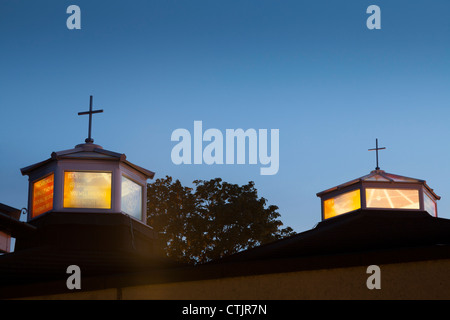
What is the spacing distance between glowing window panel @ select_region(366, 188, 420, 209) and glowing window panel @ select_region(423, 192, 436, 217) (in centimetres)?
61

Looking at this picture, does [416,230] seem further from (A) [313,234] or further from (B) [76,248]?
(B) [76,248]

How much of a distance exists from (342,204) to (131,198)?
23.6ft

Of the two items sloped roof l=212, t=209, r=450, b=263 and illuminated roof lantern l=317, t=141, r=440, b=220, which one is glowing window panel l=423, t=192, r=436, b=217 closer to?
illuminated roof lantern l=317, t=141, r=440, b=220

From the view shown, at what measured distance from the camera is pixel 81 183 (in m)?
21.3

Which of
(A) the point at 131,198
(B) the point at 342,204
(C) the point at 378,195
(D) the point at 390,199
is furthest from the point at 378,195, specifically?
(A) the point at 131,198

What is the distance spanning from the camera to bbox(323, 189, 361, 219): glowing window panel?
24.0 meters

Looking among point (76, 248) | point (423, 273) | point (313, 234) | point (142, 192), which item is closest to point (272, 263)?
point (423, 273)

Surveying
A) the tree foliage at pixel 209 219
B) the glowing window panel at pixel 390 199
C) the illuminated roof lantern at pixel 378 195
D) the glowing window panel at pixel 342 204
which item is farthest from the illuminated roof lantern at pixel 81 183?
the tree foliage at pixel 209 219

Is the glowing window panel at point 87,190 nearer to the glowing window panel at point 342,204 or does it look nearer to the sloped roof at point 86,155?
the sloped roof at point 86,155

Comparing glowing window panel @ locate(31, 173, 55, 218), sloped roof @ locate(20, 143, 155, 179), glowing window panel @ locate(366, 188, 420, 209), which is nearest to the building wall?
glowing window panel @ locate(31, 173, 55, 218)

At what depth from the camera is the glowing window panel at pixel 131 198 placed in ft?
72.1

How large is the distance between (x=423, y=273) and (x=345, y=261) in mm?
1162

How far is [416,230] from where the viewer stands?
1473cm
